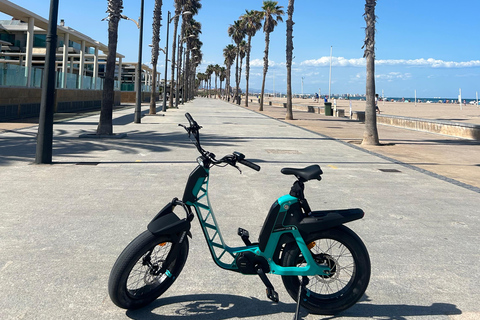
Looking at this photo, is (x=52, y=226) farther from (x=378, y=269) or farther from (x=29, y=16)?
(x=29, y=16)

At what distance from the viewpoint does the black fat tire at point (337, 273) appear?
357 centimetres

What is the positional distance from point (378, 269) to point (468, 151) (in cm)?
1231

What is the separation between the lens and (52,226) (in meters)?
5.78

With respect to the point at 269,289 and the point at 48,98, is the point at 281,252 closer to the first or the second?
the point at 269,289

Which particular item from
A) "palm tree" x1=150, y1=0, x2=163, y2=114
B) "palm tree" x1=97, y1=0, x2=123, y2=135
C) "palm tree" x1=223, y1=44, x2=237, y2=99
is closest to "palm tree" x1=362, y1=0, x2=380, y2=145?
"palm tree" x1=97, y1=0, x2=123, y2=135

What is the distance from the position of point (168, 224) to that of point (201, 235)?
2.22m

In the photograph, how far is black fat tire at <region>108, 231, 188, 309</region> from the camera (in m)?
3.41

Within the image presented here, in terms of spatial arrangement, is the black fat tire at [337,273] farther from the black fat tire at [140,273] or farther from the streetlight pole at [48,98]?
the streetlight pole at [48,98]

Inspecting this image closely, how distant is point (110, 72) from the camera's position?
16938 mm

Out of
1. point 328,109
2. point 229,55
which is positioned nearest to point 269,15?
point 328,109

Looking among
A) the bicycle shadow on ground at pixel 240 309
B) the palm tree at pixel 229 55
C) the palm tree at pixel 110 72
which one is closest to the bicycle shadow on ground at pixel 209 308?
the bicycle shadow on ground at pixel 240 309

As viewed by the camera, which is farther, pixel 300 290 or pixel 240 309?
pixel 240 309

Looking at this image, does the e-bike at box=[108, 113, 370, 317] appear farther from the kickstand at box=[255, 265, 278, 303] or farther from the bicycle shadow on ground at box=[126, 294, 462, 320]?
the bicycle shadow on ground at box=[126, 294, 462, 320]

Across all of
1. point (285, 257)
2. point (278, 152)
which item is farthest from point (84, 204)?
point (278, 152)
